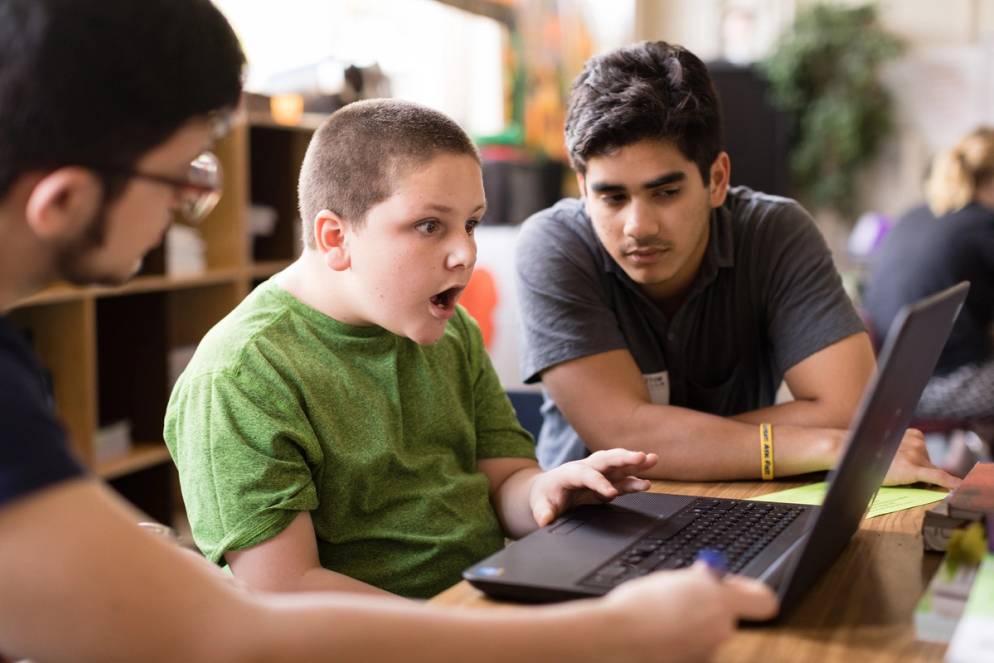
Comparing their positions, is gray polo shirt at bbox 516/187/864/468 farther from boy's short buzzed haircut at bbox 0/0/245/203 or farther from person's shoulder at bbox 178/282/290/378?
boy's short buzzed haircut at bbox 0/0/245/203

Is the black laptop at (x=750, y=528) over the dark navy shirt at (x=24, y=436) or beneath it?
beneath

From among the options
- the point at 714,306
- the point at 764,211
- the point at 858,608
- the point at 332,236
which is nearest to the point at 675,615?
the point at 858,608

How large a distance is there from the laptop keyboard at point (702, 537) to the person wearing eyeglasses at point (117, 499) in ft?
0.79

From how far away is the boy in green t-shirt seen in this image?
121 centimetres

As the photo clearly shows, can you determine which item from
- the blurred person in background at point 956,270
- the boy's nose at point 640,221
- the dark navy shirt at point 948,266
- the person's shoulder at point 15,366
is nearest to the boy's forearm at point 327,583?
the person's shoulder at point 15,366

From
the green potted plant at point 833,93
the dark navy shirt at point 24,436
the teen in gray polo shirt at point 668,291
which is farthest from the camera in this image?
the green potted plant at point 833,93

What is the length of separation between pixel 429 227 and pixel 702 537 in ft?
1.60

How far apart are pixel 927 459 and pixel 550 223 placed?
0.73 metres

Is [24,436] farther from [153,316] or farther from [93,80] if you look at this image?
[153,316]

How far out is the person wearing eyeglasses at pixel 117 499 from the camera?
674 mm

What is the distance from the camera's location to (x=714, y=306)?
192 cm

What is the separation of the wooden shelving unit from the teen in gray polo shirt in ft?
4.54

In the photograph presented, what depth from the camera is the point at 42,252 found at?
0.75m

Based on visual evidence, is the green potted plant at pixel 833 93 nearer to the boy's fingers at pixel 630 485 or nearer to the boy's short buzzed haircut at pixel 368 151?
the boy's short buzzed haircut at pixel 368 151
